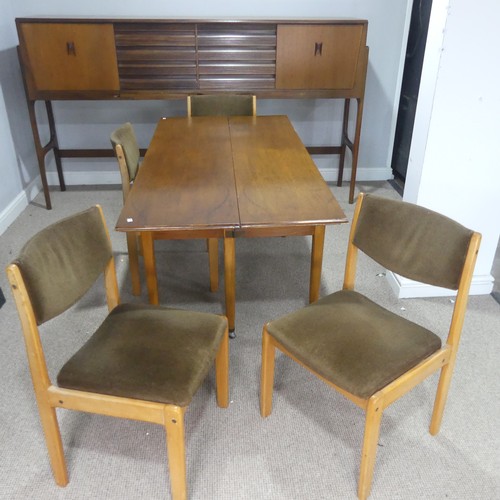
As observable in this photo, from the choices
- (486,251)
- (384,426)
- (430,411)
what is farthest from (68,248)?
(486,251)

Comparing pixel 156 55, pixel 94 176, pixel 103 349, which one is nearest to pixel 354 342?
pixel 103 349

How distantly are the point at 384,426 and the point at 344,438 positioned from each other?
162mm

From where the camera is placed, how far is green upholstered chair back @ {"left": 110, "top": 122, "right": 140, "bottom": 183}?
2.18m

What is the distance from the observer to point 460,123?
2055mm

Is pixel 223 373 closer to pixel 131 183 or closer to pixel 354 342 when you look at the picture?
pixel 354 342

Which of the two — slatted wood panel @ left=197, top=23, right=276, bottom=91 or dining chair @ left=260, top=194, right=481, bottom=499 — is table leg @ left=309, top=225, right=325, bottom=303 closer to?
dining chair @ left=260, top=194, right=481, bottom=499

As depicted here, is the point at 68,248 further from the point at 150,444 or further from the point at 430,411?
the point at 430,411

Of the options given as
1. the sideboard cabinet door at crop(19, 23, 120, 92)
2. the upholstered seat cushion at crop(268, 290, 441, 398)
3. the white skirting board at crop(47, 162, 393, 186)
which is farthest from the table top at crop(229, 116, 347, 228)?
the white skirting board at crop(47, 162, 393, 186)

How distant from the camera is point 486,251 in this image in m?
2.35

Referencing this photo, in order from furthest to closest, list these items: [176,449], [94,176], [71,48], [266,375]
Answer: [94,176], [71,48], [266,375], [176,449]

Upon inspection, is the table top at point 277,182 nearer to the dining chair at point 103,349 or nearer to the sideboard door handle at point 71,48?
the dining chair at point 103,349

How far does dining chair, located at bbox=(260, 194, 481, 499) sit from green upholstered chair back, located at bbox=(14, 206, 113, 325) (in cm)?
59

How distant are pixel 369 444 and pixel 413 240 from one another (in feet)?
2.05

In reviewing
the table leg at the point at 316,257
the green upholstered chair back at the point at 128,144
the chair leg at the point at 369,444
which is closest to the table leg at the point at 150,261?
the green upholstered chair back at the point at 128,144
